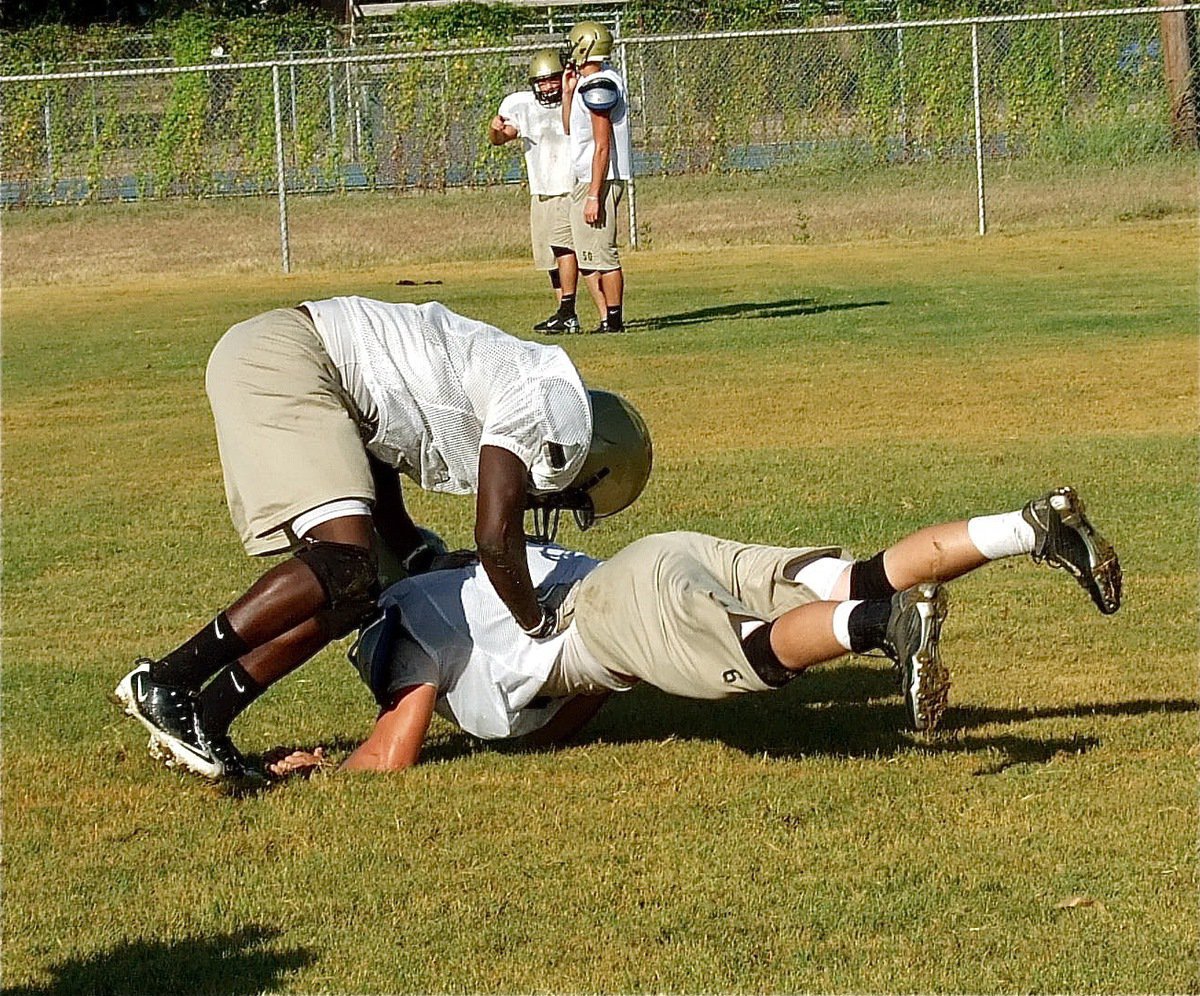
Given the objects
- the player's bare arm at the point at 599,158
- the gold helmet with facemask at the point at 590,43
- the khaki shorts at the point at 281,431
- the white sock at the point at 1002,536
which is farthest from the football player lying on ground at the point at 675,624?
the gold helmet with facemask at the point at 590,43

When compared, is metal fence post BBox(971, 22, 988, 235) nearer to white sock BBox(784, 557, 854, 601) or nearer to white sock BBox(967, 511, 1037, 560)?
white sock BBox(784, 557, 854, 601)

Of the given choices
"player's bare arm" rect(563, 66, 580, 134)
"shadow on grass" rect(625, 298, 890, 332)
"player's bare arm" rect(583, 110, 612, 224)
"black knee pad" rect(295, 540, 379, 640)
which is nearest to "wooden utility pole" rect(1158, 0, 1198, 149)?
"shadow on grass" rect(625, 298, 890, 332)

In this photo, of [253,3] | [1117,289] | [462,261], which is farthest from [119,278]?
[253,3]

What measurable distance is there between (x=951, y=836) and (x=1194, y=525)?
167 inches

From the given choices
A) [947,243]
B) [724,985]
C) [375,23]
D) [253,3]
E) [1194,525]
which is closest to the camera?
[724,985]

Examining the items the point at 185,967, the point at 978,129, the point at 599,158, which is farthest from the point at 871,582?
the point at 978,129

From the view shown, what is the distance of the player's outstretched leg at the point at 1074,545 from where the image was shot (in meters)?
5.64

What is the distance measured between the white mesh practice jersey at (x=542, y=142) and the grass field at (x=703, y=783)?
4.64 meters

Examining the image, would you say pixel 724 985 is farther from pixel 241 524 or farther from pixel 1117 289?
pixel 1117 289

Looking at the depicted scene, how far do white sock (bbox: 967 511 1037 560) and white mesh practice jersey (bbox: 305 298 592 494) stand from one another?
46.8 inches

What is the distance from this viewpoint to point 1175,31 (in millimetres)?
26188

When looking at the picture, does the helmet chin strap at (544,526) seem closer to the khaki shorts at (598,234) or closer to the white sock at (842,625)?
the white sock at (842,625)

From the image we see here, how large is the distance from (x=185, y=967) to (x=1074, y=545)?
2.69 meters

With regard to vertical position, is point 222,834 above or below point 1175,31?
below
